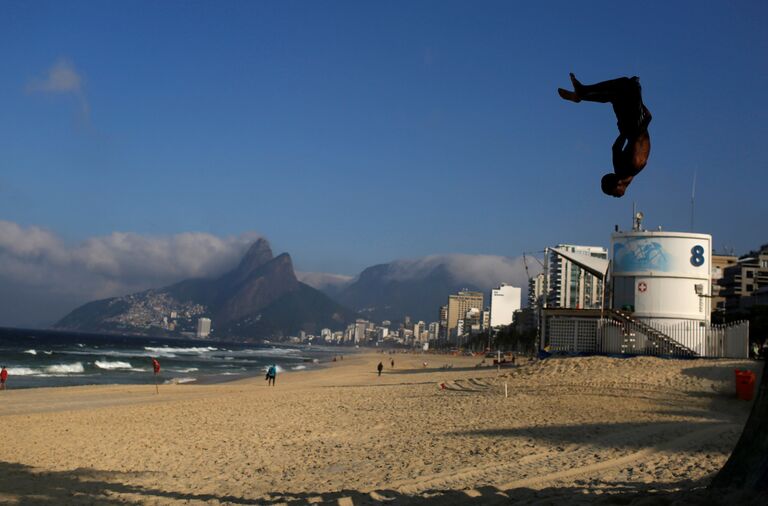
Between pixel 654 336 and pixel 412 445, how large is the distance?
65.5 feet

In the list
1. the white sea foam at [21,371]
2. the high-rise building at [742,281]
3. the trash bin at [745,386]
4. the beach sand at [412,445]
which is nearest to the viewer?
the beach sand at [412,445]

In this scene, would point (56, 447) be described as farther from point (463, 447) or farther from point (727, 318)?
point (727, 318)

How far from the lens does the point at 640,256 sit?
30.9m

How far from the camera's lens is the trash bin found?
19531mm

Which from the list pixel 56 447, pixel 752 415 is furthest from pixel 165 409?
pixel 752 415

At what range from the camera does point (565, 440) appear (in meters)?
13.2

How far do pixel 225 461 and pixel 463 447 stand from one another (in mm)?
4410

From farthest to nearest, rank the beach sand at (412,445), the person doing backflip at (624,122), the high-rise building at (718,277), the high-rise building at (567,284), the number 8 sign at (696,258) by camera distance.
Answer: the high-rise building at (567,284), the high-rise building at (718,277), the number 8 sign at (696,258), the beach sand at (412,445), the person doing backflip at (624,122)

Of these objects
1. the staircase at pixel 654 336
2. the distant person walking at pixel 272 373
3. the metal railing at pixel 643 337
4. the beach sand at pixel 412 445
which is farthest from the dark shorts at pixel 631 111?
the distant person walking at pixel 272 373

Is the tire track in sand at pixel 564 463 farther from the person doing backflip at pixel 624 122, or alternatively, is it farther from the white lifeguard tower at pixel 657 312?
the white lifeguard tower at pixel 657 312

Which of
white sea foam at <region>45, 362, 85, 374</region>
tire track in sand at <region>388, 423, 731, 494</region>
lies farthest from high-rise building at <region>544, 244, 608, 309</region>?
tire track in sand at <region>388, 423, 731, 494</region>

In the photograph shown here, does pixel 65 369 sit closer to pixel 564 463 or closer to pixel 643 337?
pixel 643 337

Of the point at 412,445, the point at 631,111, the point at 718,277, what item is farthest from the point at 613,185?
the point at 718,277

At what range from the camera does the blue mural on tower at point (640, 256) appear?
30.5m
